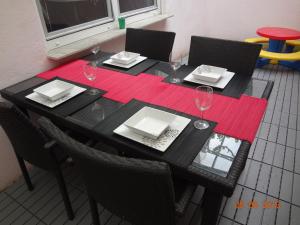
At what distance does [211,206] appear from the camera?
0.93 meters

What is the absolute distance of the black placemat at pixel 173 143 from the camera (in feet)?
2.89

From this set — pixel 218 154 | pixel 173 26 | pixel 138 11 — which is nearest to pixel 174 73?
pixel 218 154

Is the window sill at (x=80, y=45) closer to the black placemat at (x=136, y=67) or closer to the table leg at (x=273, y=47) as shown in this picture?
the black placemat at (x=136, y=67)

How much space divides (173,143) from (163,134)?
0.21 feet

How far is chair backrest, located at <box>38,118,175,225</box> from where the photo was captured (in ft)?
2.27

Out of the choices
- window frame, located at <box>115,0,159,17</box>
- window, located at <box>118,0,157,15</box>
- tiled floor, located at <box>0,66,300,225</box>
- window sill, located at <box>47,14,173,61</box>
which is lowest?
tiled floor, located at <box>0,66,300,225</box>

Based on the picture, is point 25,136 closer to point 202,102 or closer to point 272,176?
point 202,102

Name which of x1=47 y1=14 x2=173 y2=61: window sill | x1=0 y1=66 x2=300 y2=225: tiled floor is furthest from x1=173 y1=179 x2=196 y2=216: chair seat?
x1=47 y1=14 x2=173 y2=61: window sill

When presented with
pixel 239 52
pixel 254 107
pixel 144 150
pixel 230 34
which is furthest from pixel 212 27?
pixel 144 150

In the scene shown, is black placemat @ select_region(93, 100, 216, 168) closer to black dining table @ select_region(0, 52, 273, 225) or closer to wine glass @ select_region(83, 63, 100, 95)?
black dining table @ select_region(0, 52, 273, 225)

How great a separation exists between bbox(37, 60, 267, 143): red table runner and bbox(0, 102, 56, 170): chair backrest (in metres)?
0.42

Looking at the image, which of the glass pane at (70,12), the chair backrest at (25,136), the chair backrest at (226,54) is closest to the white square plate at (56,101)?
the chair backrest at (25,136)

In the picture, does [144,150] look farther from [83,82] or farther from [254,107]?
[83,82]

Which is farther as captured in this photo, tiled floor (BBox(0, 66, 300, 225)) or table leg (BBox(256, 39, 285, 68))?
table leg (BBox(256, 39, 285, 68))
